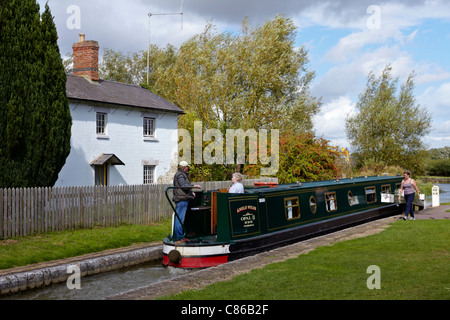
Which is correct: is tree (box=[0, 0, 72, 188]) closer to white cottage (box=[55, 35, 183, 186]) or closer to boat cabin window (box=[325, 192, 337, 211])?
white cottage (box=[55, 35, 183, 186])

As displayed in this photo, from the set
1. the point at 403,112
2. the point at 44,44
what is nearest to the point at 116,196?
the point at 44,44

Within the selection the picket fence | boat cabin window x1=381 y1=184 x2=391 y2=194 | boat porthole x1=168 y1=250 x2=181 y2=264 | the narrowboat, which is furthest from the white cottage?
boat cabin window x1=381 y1=184 x2=391 y2=194

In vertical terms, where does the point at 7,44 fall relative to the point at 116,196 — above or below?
above

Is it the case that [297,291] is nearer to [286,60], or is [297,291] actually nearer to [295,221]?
[295,221]

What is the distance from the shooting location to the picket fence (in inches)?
429

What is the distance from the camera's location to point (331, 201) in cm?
1361

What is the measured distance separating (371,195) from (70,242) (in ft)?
33.8

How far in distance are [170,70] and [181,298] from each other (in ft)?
107

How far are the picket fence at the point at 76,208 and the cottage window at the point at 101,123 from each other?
566cm

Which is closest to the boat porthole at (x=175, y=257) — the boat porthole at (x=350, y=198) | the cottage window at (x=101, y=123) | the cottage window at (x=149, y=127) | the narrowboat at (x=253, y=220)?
the narrowboat at (x=253, y=220)

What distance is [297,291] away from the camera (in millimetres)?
6195

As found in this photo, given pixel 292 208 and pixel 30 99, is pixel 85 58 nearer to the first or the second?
pixel 30 99

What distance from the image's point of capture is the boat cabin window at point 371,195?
1586 cm

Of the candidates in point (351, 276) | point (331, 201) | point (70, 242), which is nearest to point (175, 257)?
point (70, 242)
